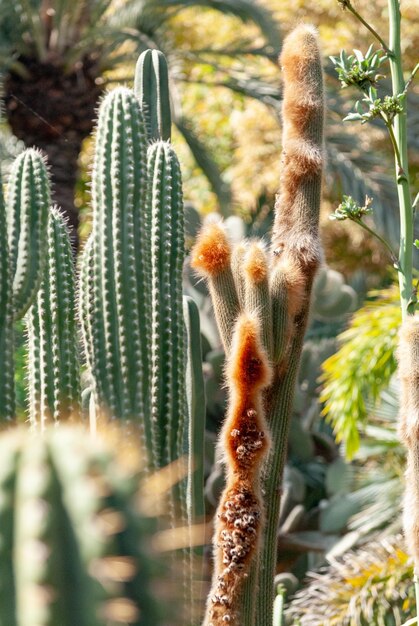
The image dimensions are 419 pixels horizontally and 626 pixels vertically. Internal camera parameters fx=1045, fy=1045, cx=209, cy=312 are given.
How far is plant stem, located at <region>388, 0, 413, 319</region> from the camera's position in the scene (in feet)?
9.33

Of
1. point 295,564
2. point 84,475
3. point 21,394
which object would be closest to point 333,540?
point 295,564

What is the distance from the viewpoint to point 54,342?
2.57 m

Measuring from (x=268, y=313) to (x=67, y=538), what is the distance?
4.58 feet

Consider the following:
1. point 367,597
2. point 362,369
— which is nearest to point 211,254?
point 367,597

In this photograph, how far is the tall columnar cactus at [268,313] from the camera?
2453 millimetres

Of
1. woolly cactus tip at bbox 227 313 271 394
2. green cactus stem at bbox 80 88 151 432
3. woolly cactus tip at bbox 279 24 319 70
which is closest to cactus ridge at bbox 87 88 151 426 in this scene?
green cactus stem at bbox 80 88 151 432

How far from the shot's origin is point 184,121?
9.34 metres

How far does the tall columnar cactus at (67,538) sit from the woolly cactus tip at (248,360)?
116 cm

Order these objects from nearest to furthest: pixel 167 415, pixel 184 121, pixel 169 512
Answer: pixel 169 512, pixel 167 415, pixel 184 121

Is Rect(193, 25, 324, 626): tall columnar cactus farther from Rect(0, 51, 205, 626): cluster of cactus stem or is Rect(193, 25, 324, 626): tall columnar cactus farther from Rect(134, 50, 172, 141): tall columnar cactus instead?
Rect(134, 50, 172, 141): tall columnar cactus

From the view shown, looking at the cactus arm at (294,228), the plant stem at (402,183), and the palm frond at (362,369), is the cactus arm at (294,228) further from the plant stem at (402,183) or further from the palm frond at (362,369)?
the palm frond at (362,369)

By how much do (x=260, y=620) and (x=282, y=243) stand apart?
973 mm

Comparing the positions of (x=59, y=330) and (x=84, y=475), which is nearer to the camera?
(x=84, y=475)

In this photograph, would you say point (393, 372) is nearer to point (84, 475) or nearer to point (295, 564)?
point (295, 564)
